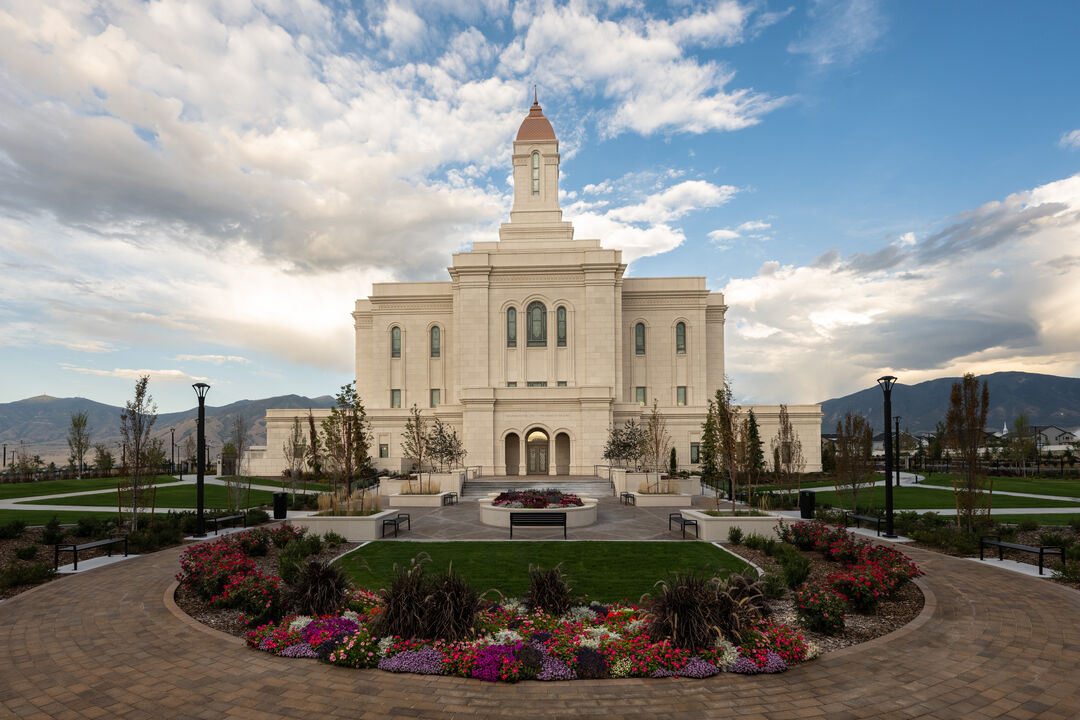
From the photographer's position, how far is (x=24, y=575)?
11148 millimetres

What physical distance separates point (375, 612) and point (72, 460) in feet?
159

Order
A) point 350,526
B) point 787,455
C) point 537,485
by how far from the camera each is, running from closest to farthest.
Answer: point 350,526 < point 787,455 < point 537,485

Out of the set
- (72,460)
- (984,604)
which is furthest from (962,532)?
(72,460)

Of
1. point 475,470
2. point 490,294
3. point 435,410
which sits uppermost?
point 490,294

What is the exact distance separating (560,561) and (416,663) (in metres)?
6.50

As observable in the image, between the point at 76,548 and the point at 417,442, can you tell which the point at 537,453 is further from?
the point at 76,548

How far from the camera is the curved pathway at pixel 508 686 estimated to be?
6.12 meters

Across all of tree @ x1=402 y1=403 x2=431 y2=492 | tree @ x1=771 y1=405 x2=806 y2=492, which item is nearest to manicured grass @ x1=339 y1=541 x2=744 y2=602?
tree @ x1=402 y1=403 x2=431 y2=492

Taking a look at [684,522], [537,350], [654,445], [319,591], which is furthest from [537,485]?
[319,591]

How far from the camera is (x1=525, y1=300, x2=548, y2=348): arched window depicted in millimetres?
42281

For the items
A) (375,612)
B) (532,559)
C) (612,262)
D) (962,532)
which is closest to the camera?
(375,612)

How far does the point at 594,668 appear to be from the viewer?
7000mm

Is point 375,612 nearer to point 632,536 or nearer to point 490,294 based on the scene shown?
point 632,536

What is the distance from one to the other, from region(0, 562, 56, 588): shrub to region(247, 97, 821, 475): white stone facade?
27497 mm
